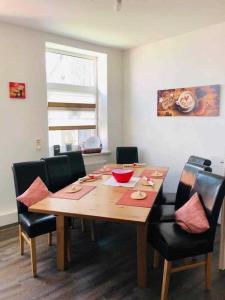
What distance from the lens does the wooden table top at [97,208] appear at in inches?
74.7

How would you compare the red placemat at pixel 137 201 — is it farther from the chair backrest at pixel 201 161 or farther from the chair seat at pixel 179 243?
the chair backrest at pixel 201 161

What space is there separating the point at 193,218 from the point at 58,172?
1.66 m

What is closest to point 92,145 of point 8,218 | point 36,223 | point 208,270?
point 8,218

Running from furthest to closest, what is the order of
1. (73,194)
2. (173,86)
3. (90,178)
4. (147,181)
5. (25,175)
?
(173,86), (90,178), (147,181), (25,175), (73,194)

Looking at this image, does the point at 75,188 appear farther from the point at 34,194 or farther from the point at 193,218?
the point at 193,218

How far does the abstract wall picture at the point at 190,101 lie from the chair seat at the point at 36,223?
7.93 feet

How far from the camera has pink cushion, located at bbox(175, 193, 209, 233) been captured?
6.52 feet

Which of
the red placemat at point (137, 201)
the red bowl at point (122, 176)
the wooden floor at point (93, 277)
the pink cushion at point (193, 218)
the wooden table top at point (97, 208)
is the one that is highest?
the red bowl at point (122, 176)

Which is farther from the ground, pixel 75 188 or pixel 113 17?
pixel 113 17

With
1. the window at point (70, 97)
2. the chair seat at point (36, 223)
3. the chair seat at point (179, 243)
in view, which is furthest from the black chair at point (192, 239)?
the window at point (70, 97)

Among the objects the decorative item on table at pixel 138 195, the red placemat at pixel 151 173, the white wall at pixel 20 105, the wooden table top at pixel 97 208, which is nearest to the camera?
the wooden table top at pixel 97 208

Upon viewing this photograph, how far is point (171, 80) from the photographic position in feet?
12.9

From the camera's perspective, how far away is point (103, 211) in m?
1.98

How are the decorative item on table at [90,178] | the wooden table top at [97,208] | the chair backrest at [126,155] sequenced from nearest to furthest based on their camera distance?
1. the wooden table top at [97,208]
2. the decorative item on table at [90,178]
3. the chair backrest at [126,155]
